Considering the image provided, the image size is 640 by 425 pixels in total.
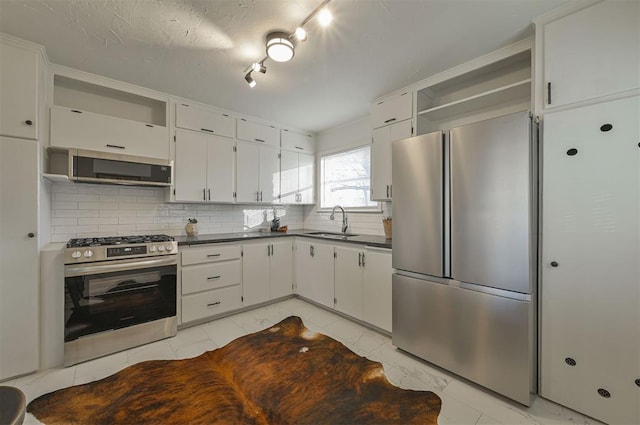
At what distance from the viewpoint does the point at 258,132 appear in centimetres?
382

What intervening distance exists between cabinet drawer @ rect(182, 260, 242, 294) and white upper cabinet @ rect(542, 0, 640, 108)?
3287 mm

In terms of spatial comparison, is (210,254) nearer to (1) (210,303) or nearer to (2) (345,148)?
(1) (210,303)

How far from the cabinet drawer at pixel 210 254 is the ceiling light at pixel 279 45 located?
6.90 ft

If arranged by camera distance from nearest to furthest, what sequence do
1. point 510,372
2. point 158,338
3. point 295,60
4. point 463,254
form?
point 510,372 < point 463,254 < point 295,60 < point 158,338

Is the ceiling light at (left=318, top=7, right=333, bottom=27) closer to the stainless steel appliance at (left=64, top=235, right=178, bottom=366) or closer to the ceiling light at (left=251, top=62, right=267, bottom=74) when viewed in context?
the ceiling light at (left=251, top=62, right=267, bottom=74)

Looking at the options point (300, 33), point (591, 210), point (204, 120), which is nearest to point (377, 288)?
point (591, 210)

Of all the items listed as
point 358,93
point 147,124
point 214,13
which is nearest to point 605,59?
point 358,93

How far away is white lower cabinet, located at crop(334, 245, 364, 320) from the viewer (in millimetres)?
2924

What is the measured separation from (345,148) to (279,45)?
223 centimetres

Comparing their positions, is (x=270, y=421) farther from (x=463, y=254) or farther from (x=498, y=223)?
(x=498, y=223)

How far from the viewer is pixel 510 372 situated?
1765mm

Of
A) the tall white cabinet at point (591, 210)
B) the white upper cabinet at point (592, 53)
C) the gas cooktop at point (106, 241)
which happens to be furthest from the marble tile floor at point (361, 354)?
the white upper cabinet at point (592, 53)

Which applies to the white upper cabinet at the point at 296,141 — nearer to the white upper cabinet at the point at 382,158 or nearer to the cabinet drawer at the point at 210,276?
the white upper cabinet at the point at 382,158

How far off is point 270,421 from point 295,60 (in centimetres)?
277
